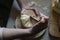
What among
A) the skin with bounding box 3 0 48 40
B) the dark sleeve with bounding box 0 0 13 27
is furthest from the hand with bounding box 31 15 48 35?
the dark sleeve with bounding box 0 0 13 27

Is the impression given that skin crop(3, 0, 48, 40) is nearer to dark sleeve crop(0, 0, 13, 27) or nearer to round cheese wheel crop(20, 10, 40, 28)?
round cheese wheel crop(20, 10, 40, 28)

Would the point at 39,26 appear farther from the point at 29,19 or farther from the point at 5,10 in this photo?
the point at 5,10

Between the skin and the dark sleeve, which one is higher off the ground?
the dark sleeve

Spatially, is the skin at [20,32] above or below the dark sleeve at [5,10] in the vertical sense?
below

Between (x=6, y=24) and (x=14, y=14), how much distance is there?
7 centimetres

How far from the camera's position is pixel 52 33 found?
0.76 metres

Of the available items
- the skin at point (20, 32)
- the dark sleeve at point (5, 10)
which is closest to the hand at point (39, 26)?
the skin at point (20, 32)

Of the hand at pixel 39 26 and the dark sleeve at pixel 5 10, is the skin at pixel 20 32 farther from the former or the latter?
the dark sleeve at pixel 5 10

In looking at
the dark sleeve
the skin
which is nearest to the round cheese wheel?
the skin

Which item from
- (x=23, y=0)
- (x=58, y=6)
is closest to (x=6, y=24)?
(x=23, y=0)

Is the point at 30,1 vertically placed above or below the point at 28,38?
above

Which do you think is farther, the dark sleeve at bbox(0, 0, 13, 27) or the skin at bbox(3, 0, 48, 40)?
the dark sleeve at bbox(0, 0, 13, 27)

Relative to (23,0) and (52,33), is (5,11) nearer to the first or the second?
(23,0)

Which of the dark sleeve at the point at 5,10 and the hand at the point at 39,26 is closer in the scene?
the hand at the point at 39,26
